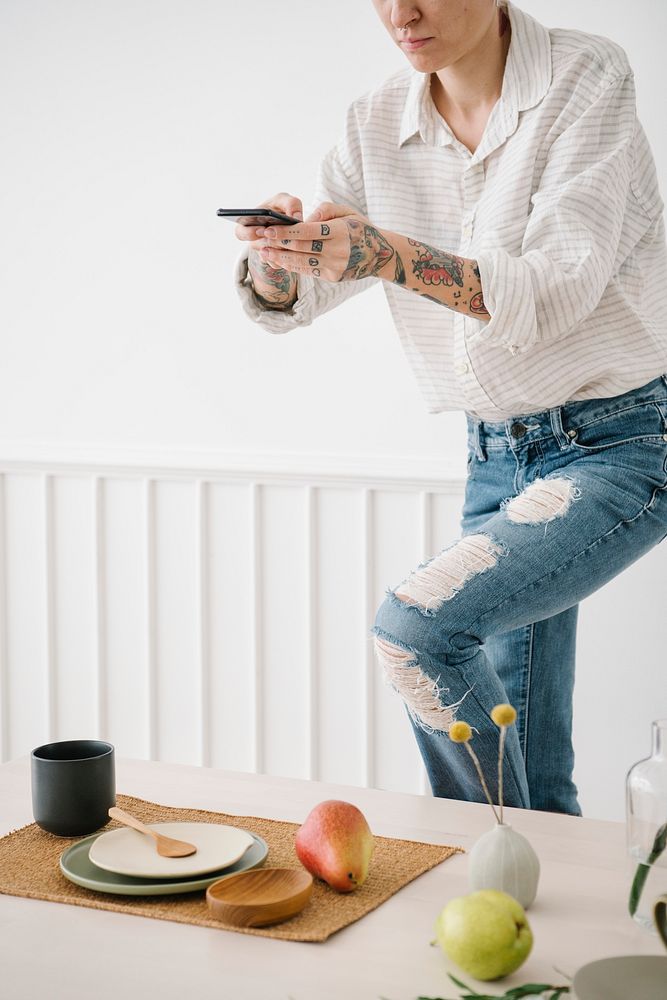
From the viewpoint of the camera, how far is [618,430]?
61.9 inches

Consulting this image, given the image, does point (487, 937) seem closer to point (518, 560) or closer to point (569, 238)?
point (518, 560)

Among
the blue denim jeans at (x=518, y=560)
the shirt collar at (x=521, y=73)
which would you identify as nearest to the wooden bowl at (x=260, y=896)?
the blue denim jeans at (x=518, y=560)

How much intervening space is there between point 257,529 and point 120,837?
49.7 inches

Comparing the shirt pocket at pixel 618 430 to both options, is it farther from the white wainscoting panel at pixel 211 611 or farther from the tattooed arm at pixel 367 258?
the white wainscoting panel at pixel 211 611

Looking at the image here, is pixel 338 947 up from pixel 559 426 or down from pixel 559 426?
down

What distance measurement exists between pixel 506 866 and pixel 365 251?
0.74 meters

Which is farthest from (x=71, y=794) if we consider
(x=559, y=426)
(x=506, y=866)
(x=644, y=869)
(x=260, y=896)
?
(x=559, y=426)

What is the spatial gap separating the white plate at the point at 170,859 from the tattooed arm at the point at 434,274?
677 millimetres

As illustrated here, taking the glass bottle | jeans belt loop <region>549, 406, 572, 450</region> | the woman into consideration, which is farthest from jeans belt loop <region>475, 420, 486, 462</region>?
the glass bottle

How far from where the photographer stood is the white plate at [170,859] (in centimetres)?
104

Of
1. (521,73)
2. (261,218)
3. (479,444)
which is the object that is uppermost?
(521,73)

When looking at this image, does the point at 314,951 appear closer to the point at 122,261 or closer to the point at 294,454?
the point at 294,454

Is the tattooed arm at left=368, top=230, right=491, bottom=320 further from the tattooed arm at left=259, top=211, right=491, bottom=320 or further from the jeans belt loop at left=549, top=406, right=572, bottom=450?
the jeans belt loop at left=549, top=406, right=572, bottom=450

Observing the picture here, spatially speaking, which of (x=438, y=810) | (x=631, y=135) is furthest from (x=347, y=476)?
(x=438, y=810)
